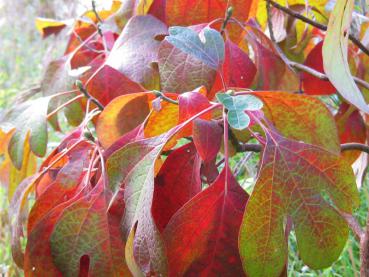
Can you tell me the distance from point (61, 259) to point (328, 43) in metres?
0.42

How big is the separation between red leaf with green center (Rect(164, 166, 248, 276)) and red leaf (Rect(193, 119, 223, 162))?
0.04 m

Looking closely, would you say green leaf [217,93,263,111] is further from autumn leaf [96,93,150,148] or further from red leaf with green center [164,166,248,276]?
autumn leaf [96,93,150,148]

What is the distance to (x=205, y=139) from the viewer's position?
597 mm

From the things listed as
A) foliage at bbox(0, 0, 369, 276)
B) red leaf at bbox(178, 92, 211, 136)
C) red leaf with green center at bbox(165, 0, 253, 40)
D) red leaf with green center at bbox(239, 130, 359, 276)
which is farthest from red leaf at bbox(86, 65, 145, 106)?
red leaf with green center at bbox(239, 130, 359, 276)

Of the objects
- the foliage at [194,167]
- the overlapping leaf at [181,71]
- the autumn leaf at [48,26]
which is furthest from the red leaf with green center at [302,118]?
the autumn leaf at [48,26]

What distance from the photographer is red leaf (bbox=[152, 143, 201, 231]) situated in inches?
25.5

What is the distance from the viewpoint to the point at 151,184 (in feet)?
1.82

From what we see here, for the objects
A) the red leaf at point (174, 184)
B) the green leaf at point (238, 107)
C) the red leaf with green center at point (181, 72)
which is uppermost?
the green leaf at point (238, 107)

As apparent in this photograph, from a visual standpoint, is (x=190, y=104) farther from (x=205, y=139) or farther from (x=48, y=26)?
(x=48, y=26)

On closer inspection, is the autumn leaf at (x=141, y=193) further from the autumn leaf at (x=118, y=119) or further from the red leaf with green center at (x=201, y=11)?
the red leaf with green center at (x=201, y=11)

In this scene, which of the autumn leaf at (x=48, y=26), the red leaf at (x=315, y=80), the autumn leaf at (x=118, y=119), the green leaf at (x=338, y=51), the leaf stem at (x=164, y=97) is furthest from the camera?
the autumn leaf at (x=48, y=26)

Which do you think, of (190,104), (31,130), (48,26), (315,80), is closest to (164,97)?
(190,104)

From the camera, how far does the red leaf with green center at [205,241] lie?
0.57 meters

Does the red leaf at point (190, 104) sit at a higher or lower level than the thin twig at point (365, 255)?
higher
